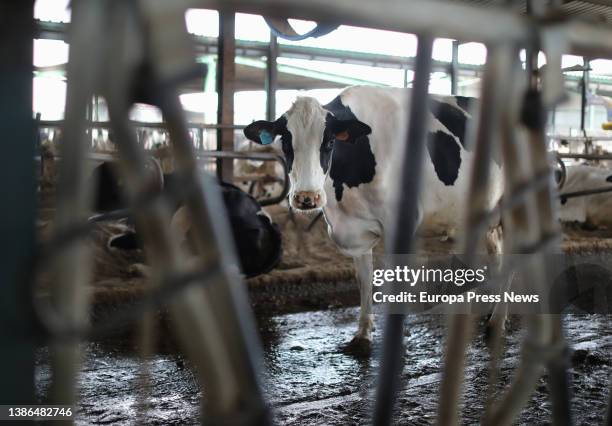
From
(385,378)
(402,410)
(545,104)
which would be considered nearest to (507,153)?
(545,104)

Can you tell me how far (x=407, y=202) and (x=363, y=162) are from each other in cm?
290

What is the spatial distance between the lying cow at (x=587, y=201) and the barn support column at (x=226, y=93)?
500 centimetres

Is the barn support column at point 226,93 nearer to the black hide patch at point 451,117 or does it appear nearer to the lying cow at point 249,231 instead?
the lying cow at point 249,231

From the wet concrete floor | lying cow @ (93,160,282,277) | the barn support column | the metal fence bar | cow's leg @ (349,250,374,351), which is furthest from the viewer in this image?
the barn support column

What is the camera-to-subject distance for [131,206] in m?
0.71

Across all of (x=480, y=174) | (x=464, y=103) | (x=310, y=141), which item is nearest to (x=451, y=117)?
(x=464, y=103)

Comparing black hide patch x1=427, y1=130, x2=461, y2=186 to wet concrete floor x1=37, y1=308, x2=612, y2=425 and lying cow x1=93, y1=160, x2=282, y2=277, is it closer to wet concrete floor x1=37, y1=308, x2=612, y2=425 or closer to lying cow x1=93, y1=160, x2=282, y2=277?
wet concrete floor x1=37, y1=308, x2=612, y2=425

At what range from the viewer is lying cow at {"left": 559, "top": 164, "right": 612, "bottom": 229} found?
8.49 metres

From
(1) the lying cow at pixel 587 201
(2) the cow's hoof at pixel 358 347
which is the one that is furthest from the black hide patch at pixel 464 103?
(1) the lying cow at pixel 587 201

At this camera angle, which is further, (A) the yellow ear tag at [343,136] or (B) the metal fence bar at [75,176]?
(A) the yellow ear tag at [343,136]

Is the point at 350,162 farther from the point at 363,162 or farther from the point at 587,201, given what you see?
the point at 587,201

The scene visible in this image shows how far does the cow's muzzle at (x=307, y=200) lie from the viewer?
3393mm

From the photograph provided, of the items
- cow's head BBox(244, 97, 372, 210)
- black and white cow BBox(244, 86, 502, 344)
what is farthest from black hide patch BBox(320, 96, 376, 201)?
cow's head BBox(244, 97, 372, 210)

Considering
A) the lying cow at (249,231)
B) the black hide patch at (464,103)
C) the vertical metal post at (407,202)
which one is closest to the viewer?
the vertical metal post at (407,202)
